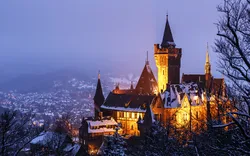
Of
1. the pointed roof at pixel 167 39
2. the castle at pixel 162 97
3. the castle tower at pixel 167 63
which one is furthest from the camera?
the pointed roof at pixel 167 39

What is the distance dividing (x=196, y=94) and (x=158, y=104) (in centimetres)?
619

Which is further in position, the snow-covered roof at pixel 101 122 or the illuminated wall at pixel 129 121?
the illuminated wall at pixel 129 121

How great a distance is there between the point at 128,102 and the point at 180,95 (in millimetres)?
9930

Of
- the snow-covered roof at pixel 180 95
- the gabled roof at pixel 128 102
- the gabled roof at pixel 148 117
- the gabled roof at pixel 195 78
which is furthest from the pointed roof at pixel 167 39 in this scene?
the gabled roof at pixel 148 117

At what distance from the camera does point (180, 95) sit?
5272cm

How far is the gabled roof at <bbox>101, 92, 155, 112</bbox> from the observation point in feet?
188

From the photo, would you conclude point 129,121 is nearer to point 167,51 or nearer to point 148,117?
point 148,117

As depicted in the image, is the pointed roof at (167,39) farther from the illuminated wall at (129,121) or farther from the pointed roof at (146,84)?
the illuminated wall at (129,121)

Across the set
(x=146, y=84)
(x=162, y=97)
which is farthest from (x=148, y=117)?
(x=146, y=84)

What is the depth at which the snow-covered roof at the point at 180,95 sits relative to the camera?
2039 inches

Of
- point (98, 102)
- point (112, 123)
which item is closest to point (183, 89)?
point (112, 123)

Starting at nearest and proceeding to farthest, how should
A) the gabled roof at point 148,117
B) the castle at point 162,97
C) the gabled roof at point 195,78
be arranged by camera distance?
the gabled roof at point 148,117, the castle at point 162,97, the gabled roof at point 195,78

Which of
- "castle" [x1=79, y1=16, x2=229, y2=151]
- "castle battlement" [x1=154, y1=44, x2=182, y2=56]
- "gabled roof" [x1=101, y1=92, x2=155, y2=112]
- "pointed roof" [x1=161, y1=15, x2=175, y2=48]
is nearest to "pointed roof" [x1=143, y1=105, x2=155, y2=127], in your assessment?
"castle" [x1=79, y1=16, x2=229, y2=151]

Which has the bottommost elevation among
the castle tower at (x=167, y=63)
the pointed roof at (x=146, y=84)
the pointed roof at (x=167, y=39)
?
the pointed roof at (x=146, y=84)
